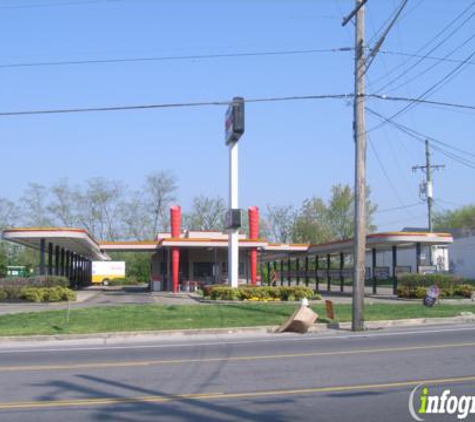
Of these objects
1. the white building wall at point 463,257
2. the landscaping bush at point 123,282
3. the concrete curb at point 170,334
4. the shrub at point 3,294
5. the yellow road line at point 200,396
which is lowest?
the landscaping bush at point 123,282

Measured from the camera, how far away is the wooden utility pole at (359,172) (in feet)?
67.9

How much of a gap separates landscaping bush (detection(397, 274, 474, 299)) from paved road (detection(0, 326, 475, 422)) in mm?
18805

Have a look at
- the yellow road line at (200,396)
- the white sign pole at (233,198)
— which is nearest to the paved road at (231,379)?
the yellow road line at (200,396)

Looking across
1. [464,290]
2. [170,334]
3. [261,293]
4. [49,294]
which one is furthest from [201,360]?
[464,290]

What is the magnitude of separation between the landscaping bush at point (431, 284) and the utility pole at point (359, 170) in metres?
15.2

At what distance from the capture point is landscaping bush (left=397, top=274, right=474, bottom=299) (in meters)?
34.8

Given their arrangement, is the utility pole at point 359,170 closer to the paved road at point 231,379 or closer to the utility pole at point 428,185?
the paved road at point 231,379

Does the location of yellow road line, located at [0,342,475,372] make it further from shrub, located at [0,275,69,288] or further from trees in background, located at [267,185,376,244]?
trees in background, located at [267,185,376,244]

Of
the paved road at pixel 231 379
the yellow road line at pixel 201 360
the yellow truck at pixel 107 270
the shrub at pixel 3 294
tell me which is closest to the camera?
the paved road at pixel 231 379

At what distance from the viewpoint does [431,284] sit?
35250 mm

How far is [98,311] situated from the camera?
2481cm

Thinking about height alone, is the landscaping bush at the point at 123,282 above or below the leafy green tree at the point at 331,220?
below

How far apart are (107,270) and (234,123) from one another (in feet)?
168

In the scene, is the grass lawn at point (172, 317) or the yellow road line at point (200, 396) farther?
the grass lawn at point (172, 317)
